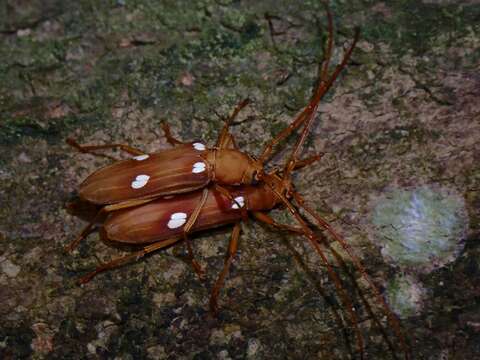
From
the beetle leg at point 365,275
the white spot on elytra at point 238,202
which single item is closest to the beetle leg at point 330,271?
the beetle leg at point 365,275

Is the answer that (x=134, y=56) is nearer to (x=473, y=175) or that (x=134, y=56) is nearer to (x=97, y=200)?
(x=97, y=200)

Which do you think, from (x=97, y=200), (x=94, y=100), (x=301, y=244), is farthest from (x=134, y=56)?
(x=301, y=244)

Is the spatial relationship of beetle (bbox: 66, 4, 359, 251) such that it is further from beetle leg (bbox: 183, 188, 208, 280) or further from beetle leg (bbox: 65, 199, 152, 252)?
beetle leg (bbox: 183, 188, 208, 280)

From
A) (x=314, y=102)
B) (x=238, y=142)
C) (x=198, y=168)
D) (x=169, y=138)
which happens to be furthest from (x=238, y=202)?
(x=314, y=102)

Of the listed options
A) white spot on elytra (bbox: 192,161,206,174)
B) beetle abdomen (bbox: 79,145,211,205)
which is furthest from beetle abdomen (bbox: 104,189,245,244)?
white spot on elytra (bbox: 192,161,206,174)

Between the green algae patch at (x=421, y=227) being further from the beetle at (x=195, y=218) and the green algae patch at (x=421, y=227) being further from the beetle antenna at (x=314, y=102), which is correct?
the beetle antenna at (x=314, y=102)

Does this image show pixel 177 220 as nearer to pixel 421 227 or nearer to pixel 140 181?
pixel 140 181

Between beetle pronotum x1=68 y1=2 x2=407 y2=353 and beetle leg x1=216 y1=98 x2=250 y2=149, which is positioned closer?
beetle pronotum x1=68 y1=2 x2=407 y2=353
